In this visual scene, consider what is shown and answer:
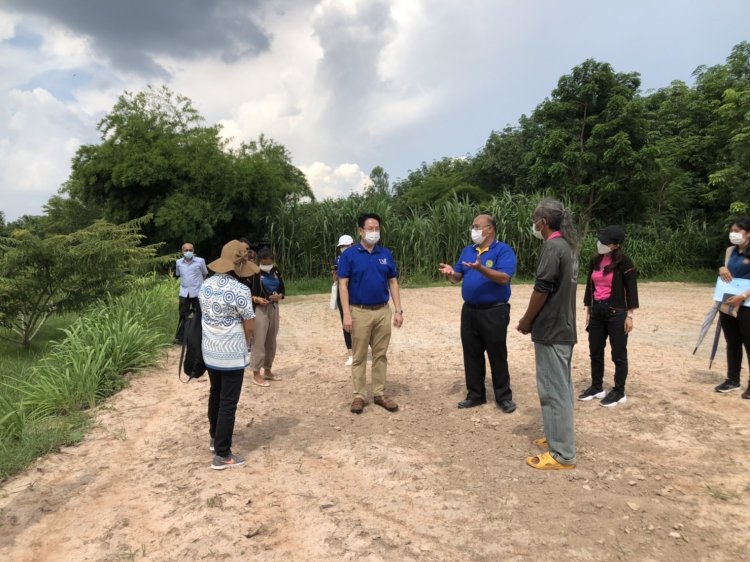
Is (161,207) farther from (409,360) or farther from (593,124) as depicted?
(593,124)

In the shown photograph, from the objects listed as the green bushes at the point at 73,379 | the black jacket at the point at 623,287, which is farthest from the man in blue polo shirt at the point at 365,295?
the green bushes at the point at 73,379

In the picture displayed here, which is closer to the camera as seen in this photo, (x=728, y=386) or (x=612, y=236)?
(x=612, y=236)

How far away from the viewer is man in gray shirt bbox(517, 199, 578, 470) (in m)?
3.24

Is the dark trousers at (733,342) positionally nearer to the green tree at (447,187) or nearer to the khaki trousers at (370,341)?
the khaki trousers at (370,341)

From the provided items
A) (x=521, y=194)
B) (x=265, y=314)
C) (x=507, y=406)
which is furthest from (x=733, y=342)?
(x=521, y=194)

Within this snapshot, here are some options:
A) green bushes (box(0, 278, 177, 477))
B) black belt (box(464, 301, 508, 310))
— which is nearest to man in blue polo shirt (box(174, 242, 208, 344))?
green bushes (box(0, 278, 177, 477))

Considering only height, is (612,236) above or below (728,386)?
above

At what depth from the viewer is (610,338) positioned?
14.5 feet

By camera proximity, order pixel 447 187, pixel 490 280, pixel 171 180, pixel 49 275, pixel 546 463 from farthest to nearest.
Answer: pixel 447 187 < pixel 171 180 < pixel 49 275 < pixel 490 280 < pixel 546 463

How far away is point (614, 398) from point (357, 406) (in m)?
2.32

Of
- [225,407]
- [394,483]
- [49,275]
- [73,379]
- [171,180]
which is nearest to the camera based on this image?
[394,483]

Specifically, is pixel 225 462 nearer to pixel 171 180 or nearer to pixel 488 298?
pixel 488 298

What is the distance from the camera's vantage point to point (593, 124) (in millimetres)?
18000

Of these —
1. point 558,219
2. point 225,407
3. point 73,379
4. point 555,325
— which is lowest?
point 73,379
